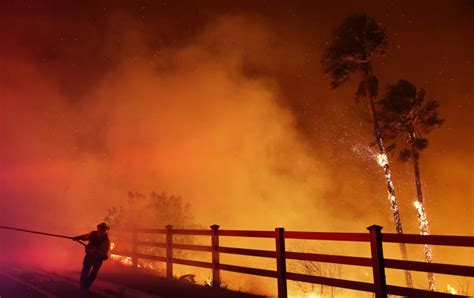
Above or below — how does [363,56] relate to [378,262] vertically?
above

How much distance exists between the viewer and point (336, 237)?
6918 millimetres

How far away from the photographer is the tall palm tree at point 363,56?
26516 millimetres

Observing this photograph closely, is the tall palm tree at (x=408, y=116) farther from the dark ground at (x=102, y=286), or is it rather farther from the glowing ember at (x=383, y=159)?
the dark ground at (x=102, y=286)

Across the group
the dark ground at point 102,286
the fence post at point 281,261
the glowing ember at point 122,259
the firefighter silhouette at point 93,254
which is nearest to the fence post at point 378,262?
the fence post at point 281,261

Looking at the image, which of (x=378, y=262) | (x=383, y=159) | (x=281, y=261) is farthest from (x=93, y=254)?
(x=383, y=159)

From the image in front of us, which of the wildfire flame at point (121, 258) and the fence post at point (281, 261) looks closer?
the fence post at point (281, 261)

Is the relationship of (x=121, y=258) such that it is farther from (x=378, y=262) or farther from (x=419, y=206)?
(x=419, y=206)

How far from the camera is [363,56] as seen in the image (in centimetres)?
2769

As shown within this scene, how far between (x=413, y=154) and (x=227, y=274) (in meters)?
16.1

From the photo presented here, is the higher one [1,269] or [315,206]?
[315,206]

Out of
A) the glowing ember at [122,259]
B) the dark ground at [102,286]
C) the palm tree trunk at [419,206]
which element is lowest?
the dark ground at [102,286]

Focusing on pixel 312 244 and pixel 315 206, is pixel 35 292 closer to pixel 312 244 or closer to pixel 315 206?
pixel 312 244

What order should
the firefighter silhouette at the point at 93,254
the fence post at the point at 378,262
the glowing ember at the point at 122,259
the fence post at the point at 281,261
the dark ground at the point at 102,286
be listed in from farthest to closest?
the glowing ember at the point at 122,259
the firefighter silhouette at the point at 93,254
the dark ground at the point at 102,286
the fence post at the point at 281,261
the fence post at the point at 378,262

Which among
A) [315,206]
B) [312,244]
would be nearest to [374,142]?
[312,244]
